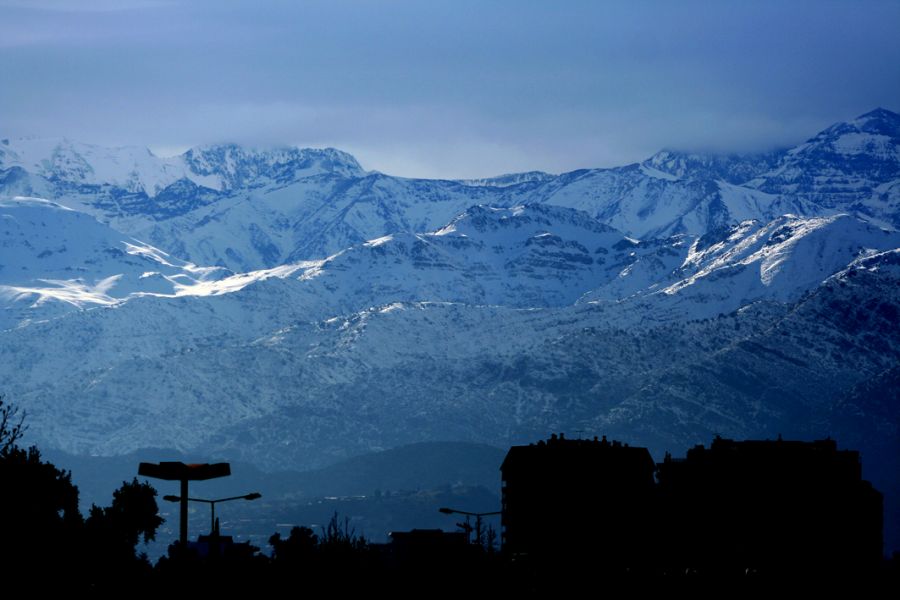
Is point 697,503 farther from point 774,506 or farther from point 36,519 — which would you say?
point 36,519

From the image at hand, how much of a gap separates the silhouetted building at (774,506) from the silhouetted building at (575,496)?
2.75 metres

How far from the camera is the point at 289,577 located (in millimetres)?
83812

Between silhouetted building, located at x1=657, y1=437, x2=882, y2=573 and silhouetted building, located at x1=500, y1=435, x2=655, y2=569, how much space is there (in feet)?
9.03

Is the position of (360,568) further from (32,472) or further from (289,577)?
(32,472)

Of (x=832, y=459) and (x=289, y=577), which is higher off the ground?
(x=832, y=459)

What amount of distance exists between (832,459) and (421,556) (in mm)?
79539

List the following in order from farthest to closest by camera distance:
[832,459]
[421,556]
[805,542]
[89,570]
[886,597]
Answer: [832,459] < [805,542] < [421,556] < [89,570] < [886,597]

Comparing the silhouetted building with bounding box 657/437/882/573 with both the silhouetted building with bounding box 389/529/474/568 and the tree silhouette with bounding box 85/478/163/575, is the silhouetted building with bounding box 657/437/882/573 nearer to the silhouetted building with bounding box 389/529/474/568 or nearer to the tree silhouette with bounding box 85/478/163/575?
the silhouetted building with bounding box 389/529/474/568

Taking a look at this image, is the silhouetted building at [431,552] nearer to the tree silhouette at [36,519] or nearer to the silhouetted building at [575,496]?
the tree silhouette at [36,519]

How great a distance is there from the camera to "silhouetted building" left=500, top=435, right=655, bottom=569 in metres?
161

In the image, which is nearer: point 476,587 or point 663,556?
point 476,587

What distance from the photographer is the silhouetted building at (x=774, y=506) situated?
506 feet

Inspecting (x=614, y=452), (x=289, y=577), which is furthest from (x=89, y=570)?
(x=614, y=452)

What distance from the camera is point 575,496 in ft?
547
